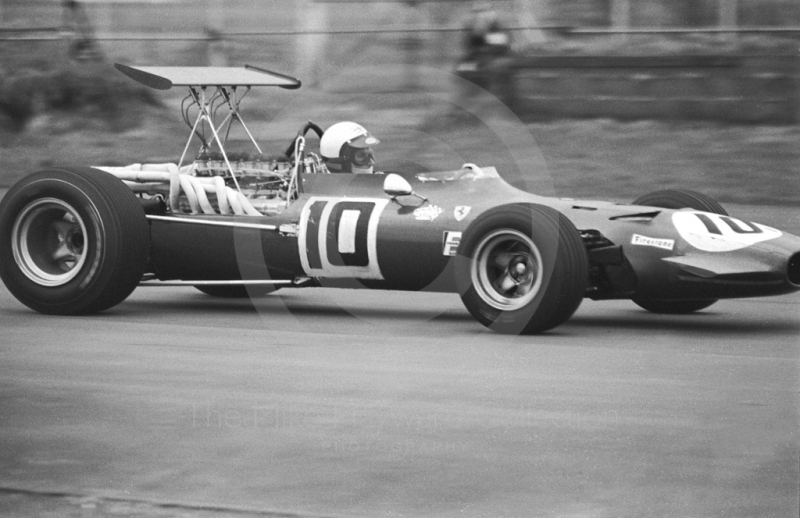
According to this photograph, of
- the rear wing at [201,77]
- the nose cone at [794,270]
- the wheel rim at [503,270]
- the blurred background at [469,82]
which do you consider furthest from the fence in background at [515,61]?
the wheel rim at [503,270]

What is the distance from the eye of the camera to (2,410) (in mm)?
5770

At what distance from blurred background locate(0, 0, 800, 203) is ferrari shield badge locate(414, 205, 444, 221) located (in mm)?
7064

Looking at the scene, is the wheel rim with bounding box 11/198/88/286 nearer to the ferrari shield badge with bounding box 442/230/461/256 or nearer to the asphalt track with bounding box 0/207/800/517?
the asphalt track with bounding box 0/207/800/517

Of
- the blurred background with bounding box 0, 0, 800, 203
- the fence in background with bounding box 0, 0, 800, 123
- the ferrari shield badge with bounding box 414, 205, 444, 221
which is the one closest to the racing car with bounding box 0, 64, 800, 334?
the ferrari shield badge with bounding box 414, 205, 444, 221

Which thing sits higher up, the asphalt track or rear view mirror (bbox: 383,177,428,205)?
rear view mirror (bbox: 383,177,428,205)

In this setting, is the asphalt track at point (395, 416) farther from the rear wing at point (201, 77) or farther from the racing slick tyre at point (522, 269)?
the rear wing at point (201, 77)

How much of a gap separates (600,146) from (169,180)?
26.7 feet

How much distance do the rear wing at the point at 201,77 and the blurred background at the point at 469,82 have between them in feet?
20.5

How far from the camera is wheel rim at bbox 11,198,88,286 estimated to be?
8562 mm

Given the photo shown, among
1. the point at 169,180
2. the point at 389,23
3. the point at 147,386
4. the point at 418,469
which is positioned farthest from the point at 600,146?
the point at 418,469

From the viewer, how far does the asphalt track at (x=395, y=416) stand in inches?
178

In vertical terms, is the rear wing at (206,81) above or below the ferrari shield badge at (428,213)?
above

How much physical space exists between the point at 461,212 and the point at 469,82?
8.95 m

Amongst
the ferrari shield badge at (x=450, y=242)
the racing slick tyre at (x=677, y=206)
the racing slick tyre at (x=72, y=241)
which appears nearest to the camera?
the ferrari shield badge at (x=450, y=242)
